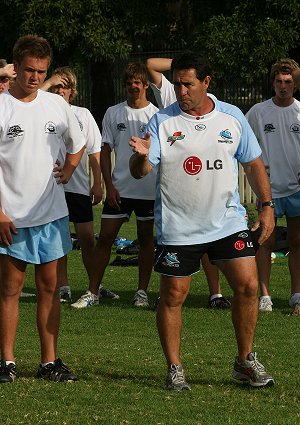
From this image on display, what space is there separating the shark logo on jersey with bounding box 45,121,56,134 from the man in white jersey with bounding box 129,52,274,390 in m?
0.67

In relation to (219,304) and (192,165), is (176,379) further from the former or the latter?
(219,304)

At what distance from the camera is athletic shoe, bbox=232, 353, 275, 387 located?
301 inches

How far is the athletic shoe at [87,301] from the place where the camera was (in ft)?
36.8

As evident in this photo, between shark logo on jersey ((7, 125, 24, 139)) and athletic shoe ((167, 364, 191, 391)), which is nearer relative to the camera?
athletic shoe ((167, 364, 191, 391))

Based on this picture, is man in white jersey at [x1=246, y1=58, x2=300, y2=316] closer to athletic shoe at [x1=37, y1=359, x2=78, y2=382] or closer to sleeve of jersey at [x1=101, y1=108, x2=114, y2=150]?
sleeve of jersey at [x1=101, y1=108, x2=114, y2=150]

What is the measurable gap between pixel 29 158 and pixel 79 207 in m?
3.96

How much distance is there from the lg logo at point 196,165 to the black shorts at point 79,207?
419cm

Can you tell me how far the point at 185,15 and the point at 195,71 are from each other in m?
26.1

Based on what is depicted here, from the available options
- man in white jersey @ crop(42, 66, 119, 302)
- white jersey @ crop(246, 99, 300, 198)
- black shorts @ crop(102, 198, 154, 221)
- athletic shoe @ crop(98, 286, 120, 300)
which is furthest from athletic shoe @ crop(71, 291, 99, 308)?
white jersey @ crop(246, 99, 300, 198)

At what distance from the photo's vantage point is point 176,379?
298 inches

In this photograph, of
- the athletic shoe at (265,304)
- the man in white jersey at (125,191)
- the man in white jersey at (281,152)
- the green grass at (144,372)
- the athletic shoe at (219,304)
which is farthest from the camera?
the man in white jersey at (125,191)

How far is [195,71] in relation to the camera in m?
7.61

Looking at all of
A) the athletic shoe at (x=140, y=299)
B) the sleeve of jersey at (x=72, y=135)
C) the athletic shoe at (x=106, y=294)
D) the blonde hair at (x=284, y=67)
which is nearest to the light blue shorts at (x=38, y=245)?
the sleeve of jersey at (x=72, y=135)

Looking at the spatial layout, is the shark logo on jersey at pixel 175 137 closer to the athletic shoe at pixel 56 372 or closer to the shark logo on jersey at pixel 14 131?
the shark logo on jersey at pixel 14 131
